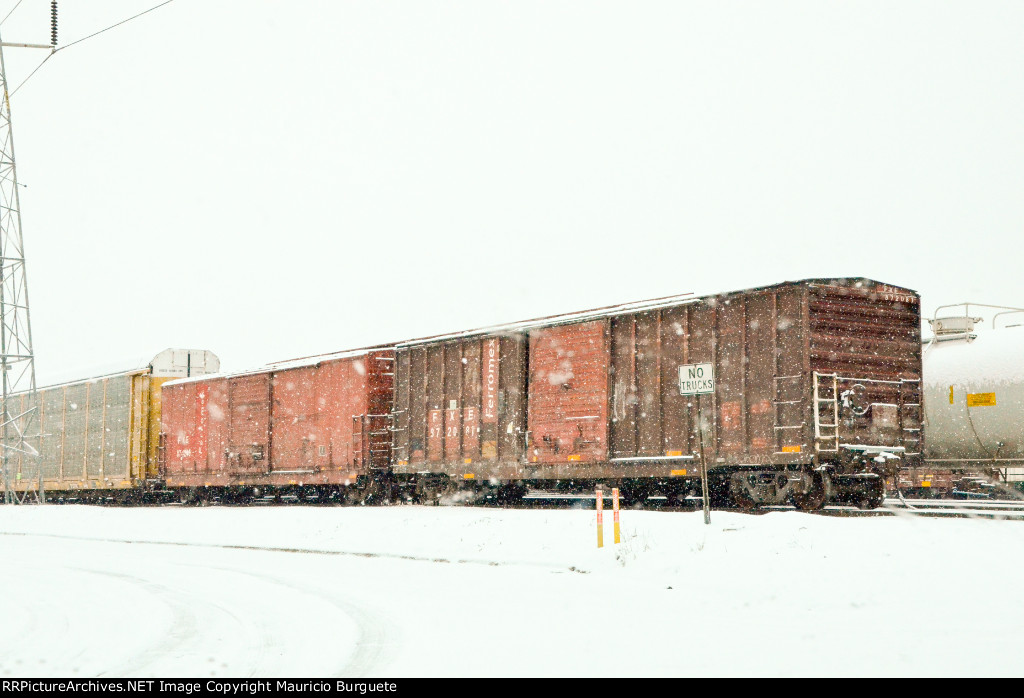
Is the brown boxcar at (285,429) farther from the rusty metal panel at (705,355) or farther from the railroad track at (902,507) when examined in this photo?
the rusty metal panel at (705,355)

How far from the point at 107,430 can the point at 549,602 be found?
90.5ft

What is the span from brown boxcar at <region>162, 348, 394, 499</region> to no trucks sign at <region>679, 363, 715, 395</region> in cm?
1103

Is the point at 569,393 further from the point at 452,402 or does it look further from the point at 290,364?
the point at 290,364

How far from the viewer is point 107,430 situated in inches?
1324

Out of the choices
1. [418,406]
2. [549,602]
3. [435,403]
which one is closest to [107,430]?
[418,406]

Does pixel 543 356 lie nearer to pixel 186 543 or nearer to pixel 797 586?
pixel 186 543

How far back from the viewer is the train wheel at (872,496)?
16922 mm

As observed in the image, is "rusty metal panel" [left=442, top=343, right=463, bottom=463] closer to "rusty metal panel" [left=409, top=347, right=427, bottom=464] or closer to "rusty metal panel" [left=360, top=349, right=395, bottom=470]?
"rusty metal panel" [left=409, top=347, right=427, bottom=464]

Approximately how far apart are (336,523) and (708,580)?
32.9ft

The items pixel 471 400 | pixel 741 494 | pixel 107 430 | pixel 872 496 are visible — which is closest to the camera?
pixel 872 496

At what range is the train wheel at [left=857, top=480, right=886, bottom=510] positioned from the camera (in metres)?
16.9

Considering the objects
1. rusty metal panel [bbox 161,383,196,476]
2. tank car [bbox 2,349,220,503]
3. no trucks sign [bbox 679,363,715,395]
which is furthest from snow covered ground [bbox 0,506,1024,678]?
tank car [bbox 2,349,220,503]

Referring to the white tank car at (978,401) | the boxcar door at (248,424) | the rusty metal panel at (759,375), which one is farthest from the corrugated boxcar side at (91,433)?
the white tank car at (978,401)

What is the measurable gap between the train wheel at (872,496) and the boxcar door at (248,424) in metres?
15.7
